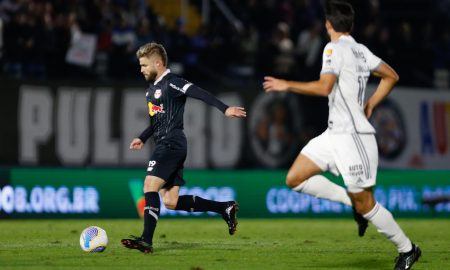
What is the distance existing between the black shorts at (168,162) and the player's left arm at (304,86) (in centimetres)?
238

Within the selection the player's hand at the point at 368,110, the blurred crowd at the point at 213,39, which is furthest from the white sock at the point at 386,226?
the blurred crowd at the point at 213,39

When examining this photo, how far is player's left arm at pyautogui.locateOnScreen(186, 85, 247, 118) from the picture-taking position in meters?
10.6

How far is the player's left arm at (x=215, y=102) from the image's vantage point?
1057 cm

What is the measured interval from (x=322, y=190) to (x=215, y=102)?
→ 1551 millimetres

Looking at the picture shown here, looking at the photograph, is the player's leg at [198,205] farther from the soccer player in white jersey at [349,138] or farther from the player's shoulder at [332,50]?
the player's shoulder at [332,50]

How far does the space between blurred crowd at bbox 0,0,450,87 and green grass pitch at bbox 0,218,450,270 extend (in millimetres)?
3588

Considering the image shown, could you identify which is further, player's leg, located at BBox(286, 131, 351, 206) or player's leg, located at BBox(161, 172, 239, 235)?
player's leg, located at BBox(161, 172, 239, 235)

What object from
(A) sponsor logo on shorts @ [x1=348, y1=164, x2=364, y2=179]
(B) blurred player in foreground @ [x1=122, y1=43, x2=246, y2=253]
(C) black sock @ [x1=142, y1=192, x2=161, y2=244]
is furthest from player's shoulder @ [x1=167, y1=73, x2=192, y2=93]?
(A) sponsor logo on shorts @ [x1=348, y1=164, x2=364, y2=179]

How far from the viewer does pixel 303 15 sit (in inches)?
968

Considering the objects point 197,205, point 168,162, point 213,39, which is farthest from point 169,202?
point 213,39

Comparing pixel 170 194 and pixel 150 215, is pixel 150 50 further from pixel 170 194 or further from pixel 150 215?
pixel 150 215

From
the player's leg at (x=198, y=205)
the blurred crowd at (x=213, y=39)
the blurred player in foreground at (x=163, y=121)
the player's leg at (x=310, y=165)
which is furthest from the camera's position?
the blurred crowd at (x=213, y=39)

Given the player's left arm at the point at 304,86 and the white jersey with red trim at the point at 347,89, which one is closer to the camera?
the player's left arm at the point at 304,86

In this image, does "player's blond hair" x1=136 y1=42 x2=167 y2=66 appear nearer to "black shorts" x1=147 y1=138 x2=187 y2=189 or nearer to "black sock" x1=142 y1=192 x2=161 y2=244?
"black shorts" x1=147 y1=138 x2=187 y2=189
